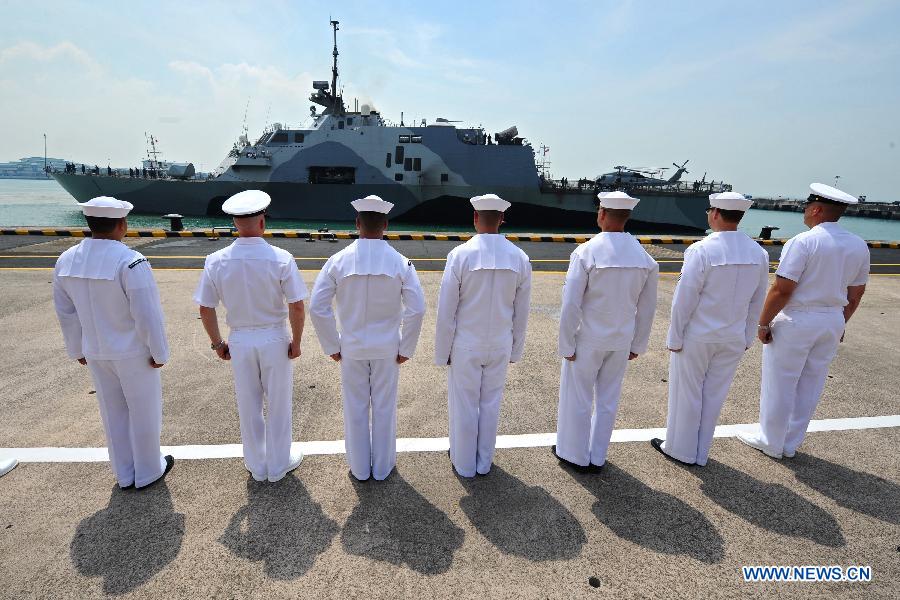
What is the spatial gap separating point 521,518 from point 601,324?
1216 millimetres

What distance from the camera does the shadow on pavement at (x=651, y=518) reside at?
2.20 metres

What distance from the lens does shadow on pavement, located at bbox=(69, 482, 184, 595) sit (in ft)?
6.41

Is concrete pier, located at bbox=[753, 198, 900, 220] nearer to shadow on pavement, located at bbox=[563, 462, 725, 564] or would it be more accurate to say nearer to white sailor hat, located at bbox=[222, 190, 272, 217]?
shadow on pavement, located at bbox=[563, 462, 725, 564]

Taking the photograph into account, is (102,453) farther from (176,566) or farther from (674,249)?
(674,249)

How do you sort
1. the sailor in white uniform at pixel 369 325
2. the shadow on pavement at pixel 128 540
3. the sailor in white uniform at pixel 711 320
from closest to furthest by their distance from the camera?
the shadow on pavement at pixel 128 540 → the sailor in white uniform at pixel 369 325 → the sailor in white uniform at pixel 711 320

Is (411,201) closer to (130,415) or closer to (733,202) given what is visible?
(733,202)

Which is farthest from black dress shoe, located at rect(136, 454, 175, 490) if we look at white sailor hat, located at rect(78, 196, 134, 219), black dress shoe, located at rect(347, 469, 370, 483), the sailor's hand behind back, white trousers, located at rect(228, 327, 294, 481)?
white sailor hat, located at rect(78, 196, 134, 219)

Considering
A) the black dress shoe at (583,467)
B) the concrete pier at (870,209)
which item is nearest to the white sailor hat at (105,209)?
the black dress shoe at (583,467)

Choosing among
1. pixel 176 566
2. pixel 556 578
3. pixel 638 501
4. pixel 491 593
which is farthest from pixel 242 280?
pixel 638 501

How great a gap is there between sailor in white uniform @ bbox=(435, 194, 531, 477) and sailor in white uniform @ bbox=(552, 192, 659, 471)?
340 mm

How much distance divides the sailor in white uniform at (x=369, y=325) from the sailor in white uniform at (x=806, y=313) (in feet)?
7.91

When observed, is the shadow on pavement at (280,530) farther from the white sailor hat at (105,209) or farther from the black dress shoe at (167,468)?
the white sailor hat at (105,209)

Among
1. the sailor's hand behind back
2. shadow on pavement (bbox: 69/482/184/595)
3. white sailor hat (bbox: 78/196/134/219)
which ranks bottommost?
shadow on pavement (bbox: 69/482/184/595)

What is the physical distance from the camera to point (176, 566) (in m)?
2.00
